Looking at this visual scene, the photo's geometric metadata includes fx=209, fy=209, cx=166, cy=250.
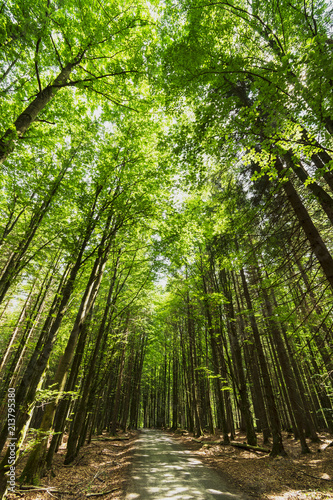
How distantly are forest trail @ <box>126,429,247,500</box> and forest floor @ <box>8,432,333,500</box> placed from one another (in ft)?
1.18

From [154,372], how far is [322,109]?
37238 millimetres

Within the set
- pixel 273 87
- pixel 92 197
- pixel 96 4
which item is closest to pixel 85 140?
pixel 92 197

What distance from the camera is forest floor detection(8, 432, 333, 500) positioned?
5.36m

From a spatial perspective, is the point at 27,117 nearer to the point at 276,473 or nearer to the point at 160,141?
the point at 160,141

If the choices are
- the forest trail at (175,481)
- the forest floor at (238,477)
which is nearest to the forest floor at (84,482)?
the forest floor at (238,477)

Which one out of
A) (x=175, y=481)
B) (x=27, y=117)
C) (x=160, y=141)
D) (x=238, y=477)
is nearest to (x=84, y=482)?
(x=175, y=481)

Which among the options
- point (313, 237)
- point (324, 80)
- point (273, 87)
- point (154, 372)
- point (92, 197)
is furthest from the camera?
point (154, 372)

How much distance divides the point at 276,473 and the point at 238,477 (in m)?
1.28

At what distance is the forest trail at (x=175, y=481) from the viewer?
17.4ft

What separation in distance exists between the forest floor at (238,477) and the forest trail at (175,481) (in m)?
0.36

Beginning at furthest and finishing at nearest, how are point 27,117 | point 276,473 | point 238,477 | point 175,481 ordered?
point 276,473 < point 238,477 < point 175,481 < point 27,117

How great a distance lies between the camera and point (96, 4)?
5.09 m

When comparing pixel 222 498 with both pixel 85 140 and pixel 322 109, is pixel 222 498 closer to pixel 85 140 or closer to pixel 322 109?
pixel 322 109

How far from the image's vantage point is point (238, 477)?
664 centimetres
